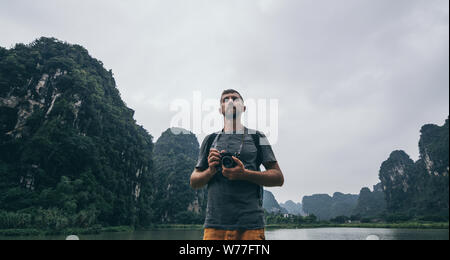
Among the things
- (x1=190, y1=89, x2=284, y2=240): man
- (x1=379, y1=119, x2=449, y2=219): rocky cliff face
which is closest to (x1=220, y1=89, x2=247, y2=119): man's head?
(x1=190, y1=89, x2=284, y2=240): man

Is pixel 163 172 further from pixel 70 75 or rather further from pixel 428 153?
pixel 428 153

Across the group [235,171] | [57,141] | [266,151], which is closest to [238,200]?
[235,171]

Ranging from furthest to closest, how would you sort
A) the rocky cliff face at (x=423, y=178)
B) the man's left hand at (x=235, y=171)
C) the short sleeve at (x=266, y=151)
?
the rocky cliff face at (x=423, y=178) < the short sleeve at (x=266, y=151) < the man's left hand at (x=235, y=171)

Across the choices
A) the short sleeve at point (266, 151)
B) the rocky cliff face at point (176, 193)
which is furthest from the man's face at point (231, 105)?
the rocky cliff face at point (176, 193)

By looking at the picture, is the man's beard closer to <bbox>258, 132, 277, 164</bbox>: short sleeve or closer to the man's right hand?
<bbox>258, 132, 277, 164</bbox>: short sleeve

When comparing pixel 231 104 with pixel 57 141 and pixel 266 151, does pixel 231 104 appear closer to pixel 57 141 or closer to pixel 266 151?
pixel 266 151

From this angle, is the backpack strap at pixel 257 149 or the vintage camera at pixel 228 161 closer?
the vintage camera at pixel 228 161

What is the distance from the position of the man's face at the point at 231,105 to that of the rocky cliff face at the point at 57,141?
111 feet

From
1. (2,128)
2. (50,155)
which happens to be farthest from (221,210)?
(2,128)

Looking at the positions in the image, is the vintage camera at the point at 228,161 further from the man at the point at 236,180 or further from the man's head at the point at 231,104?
the man's head at the point at 231,104

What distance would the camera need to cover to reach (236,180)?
61.2 inches

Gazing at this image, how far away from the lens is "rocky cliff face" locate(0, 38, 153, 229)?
32.9 metres

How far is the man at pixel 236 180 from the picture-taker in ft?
4.86

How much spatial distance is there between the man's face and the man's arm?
401mm
